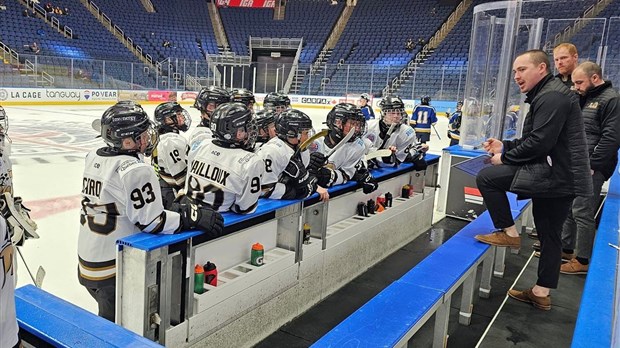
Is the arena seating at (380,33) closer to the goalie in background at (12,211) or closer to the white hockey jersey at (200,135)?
the white hockey jersey at (200,135)

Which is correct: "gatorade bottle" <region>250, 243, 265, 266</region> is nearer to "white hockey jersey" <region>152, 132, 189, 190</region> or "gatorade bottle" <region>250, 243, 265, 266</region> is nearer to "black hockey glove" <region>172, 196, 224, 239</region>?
"black hockey glove" <region>172, 196, 224, 239</region>

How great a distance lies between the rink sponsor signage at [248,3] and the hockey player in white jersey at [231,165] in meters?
26.8

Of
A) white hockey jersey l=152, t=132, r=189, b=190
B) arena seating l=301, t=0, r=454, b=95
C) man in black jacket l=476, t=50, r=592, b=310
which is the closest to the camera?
man in black jacket l=476, t=50, r=592, b=310

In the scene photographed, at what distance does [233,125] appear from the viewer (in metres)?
2.47

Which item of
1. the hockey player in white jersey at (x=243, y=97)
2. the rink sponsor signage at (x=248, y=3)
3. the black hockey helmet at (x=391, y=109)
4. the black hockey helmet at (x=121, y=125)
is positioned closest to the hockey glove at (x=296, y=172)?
the black hockey helmet at (x=121, y=125)

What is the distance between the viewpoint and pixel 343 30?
1062 inches

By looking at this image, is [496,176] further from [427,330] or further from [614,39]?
[614,39]

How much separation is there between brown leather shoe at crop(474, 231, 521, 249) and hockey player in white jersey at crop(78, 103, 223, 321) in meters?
1.45

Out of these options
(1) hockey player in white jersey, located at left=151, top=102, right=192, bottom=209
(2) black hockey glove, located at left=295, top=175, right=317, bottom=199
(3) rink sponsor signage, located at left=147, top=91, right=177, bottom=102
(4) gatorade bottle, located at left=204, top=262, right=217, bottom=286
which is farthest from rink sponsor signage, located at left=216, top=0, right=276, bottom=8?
(4) gatorade bottle, located at left=204, top=262, right=217, bottom=286

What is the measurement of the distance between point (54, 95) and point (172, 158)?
48.1 feet

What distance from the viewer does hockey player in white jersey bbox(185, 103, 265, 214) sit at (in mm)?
2475

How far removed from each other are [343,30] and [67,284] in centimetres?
2540

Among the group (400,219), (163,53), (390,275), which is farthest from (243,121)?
(163,53)

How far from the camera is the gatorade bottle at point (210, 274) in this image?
246 centimetres
